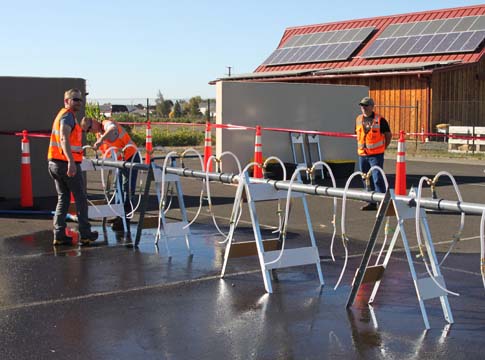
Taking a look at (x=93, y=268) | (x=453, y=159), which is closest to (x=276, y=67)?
(x=453, y=159)

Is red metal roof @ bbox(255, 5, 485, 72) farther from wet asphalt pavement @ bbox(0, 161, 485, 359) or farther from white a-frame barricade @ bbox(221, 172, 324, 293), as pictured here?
white a-frame barricade @ bbox(221, 172, 324, 293)

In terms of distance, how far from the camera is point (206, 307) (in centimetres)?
651

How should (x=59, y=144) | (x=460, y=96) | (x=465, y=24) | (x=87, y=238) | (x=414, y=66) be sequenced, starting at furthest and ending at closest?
(x=465, y=24) → (x=460, y=96) → (x=414, y=66) → (x=87, y=238) → (x=59, y=144)

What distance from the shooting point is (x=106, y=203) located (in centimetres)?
1071

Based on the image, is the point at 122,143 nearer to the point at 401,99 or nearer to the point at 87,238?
the point at 87,238

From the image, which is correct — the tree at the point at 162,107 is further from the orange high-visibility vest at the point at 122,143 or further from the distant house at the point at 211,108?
the orange high-visibility vest at the point at 122,143

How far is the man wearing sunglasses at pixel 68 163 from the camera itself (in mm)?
8898

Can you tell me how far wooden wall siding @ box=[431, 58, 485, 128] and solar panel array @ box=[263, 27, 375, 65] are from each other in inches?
194

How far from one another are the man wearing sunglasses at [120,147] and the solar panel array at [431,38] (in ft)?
77.0

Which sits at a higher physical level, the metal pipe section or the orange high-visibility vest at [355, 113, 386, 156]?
the orange high-visibility vest at [355, 113, 386, 156]

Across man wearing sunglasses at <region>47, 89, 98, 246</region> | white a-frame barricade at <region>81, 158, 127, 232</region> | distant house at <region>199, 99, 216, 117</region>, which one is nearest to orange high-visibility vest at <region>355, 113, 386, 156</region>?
white a-frame barricade at <region>81, 158, 127, 232</region>

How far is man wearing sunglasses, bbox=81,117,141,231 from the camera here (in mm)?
10117

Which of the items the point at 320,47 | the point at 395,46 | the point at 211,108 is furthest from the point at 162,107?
the point at 395,46

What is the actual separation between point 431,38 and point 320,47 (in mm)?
6199
